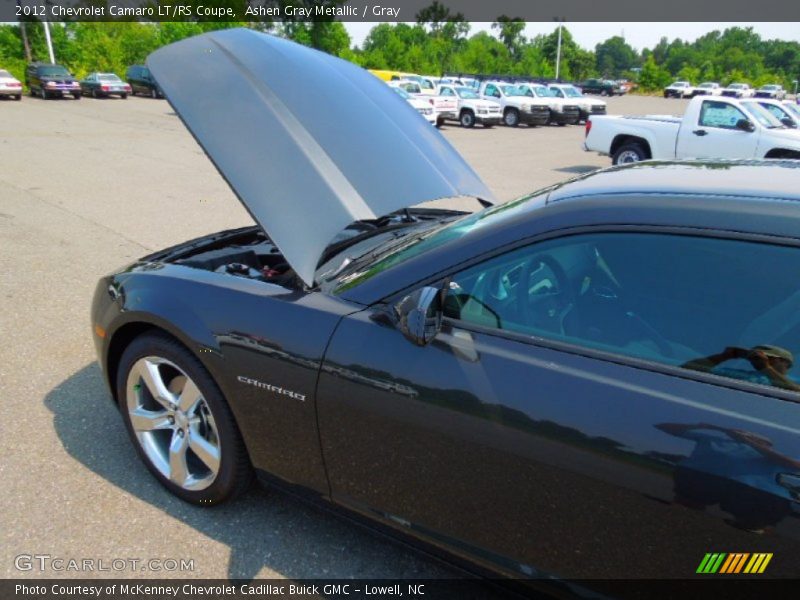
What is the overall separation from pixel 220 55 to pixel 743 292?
2446 millimetres

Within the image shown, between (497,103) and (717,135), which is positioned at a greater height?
(717,135)

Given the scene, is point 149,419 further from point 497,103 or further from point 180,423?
point 497,103

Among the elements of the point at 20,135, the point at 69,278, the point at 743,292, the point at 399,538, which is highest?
the point at 743,292

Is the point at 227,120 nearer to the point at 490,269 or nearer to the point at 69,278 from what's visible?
the point at 490,269

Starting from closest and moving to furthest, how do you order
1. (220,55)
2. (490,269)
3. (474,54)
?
(490,269)
(220,55)
(474,54)

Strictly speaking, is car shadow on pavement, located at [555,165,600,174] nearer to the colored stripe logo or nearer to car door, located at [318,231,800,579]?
car door, located at [318,231,800,579]

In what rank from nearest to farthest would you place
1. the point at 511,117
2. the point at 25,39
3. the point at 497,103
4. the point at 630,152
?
the point at 630,152 < the point at 497,103 < the point at 511,117 < the point at 25,39

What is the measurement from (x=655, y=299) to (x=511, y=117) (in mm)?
24412

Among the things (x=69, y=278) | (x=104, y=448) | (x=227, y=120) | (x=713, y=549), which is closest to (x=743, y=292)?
(x=713, y=549)

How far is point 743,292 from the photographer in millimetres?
1623

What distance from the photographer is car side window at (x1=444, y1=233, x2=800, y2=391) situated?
1.57 meters

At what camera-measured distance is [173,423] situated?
8.66ft

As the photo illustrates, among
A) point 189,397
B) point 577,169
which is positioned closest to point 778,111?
point 577,169

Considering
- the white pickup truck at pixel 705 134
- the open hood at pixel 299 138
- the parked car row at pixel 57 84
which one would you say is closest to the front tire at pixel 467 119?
the white pickup truck at pixel 705 134
